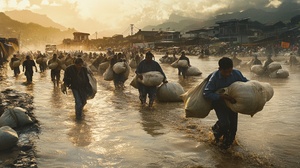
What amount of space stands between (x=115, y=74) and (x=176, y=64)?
402 cm

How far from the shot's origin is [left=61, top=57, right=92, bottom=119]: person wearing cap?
6945mm

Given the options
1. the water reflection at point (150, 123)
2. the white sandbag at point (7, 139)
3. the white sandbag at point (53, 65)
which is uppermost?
the white sandbag at point (53, 65)

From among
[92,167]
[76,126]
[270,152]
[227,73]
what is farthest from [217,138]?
[76,126]

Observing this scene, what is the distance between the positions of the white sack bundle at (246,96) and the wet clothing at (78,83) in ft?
12.4

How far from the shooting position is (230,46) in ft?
141

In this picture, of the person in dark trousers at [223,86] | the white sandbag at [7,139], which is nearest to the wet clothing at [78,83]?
the white sandbag at [7,139]

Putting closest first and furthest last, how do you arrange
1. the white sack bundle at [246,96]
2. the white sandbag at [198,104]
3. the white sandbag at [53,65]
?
the white sack bundle at [246,96]
the white sandbag at [198,104]
the white sandbag at [53,65]

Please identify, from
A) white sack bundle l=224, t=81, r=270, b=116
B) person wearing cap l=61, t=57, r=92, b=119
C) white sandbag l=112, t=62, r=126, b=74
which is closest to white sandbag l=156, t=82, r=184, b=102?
person wearing cap l=61, t=57, r=92, b=119

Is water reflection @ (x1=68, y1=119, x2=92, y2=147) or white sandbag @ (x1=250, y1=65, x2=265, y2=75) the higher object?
white sandbag @ (x1=250, y1=65, x2=265, y2=75)

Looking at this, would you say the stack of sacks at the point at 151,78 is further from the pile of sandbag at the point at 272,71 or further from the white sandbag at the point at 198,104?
the pile of sandbag at the point at 272,71

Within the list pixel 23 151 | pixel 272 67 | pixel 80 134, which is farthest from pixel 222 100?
pixel 272 67

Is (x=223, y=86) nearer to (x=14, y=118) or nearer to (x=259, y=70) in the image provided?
(x=14, y=118)

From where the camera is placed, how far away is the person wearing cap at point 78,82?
6.95 meters

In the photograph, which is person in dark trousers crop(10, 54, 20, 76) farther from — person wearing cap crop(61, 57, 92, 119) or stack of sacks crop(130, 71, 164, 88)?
stack of sacks crop(130, 71, 164, 88)
